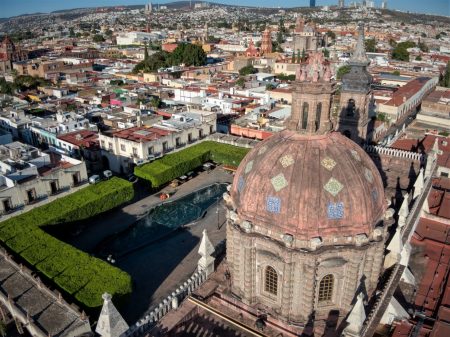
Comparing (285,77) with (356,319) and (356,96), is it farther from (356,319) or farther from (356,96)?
(356,319)

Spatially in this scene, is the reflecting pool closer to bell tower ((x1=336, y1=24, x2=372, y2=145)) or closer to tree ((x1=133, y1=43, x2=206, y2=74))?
bell tower ((x1=336, y1=24, x2=372, y2=145))

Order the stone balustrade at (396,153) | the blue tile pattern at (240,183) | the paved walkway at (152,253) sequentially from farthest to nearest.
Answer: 1. the stone balustrade at (396,153)
2. the paved walkway at (152,253)
3. the blue tile pattern at (240,183)

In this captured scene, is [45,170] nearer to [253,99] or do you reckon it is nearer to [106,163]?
[106,163]

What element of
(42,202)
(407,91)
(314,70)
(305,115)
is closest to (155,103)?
(42,202)

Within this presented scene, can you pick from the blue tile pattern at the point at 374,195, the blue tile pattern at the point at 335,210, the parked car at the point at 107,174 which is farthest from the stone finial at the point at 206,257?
the parked car at the point at 107,174

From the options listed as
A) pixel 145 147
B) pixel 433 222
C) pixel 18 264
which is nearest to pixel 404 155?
pixel 433 222

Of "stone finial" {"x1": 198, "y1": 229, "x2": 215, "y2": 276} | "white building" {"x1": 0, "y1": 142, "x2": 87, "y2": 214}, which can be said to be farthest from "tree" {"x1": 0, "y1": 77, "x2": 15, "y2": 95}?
"stone finial" {"x1": 198, "y1": 229, "x2": 215, "y2": 276}

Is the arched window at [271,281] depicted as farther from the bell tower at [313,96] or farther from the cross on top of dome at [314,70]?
the cross on top of dome at [314,70]
